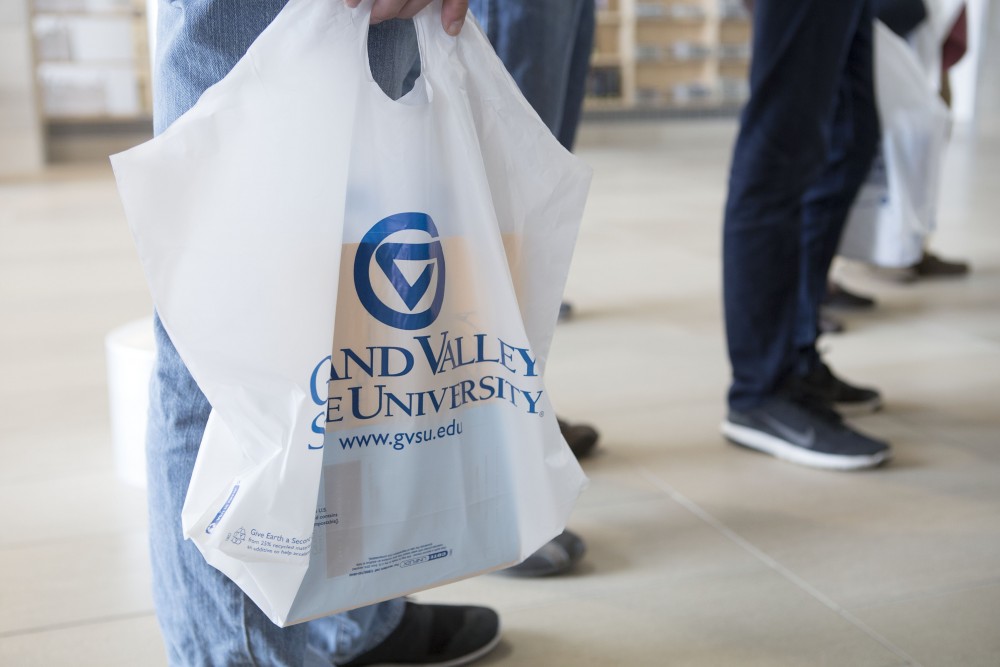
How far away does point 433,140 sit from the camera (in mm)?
746

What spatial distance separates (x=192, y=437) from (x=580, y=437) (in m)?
0.91

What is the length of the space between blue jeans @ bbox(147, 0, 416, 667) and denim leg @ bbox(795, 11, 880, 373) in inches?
44.4

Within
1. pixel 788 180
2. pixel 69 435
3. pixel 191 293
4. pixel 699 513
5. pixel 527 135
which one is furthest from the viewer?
pixel 69 435

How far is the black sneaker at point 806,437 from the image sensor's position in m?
1.53

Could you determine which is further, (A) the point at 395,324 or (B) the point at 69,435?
(B) the point at 69,435

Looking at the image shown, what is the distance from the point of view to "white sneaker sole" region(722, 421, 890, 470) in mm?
1524

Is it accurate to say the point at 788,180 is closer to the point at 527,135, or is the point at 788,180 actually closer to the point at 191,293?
the point at 527,135

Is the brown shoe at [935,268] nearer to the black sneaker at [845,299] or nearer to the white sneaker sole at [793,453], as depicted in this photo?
the black sneaker at [845,299]

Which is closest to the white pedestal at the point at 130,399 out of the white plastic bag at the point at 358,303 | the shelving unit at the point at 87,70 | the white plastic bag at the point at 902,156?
the white plastic bag at the point at 358,303

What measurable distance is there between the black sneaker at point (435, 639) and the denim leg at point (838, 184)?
0.87 meters

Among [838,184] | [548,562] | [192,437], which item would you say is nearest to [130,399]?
[548,562]

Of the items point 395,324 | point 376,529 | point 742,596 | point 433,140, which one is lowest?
point 742,596

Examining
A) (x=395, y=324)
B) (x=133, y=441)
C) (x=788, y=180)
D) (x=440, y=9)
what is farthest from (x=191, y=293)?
(x=788, y=180)

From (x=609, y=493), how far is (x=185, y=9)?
0.96 m
